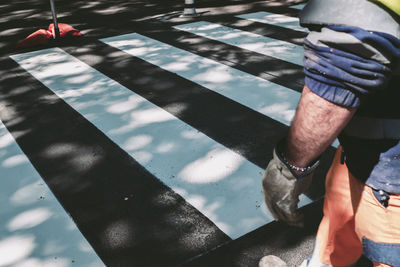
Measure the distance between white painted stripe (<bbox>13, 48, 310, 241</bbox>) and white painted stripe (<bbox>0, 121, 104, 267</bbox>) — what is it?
69 cm

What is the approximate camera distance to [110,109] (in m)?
3.90

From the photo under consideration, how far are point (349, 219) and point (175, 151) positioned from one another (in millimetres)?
1882

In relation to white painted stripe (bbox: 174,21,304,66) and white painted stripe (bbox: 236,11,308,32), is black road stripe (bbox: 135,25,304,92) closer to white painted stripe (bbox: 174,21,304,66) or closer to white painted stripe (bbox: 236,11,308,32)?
white painted stripe (bbox: 174,21,304,66)

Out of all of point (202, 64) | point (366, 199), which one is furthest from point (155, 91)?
point (366, 199)

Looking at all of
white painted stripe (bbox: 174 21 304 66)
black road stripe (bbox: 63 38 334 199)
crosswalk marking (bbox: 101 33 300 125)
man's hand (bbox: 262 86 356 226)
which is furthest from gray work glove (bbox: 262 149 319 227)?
white painted stripe (bbox: 174 21 304 66)

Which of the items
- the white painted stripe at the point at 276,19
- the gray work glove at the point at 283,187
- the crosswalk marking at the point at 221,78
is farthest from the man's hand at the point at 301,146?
the white painted stripe at the point at 276,19

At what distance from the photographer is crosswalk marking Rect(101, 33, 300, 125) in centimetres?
385

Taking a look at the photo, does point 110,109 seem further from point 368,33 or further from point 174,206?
point 368,33

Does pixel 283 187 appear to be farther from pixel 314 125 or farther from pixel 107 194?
pixel 107 194

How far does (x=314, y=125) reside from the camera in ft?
3.31

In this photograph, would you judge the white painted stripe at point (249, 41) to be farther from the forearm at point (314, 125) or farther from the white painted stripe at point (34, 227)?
the forearm at point (314, 125)

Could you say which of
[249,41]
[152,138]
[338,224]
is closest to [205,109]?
[152,138]

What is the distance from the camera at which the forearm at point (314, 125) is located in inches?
38.6

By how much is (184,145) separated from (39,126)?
133 cm
